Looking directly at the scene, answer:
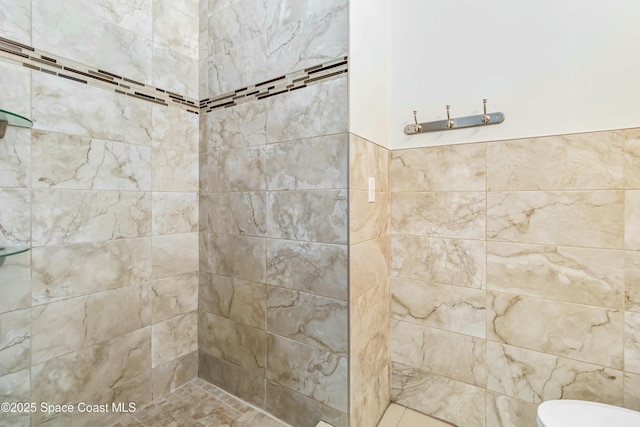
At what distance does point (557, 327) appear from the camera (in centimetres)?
108

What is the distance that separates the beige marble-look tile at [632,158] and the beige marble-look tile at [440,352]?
0.80m

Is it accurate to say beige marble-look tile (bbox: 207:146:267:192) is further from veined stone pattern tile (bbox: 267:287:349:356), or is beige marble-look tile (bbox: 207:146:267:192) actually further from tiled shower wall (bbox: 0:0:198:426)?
veined stone pattern tile (bbox: 267:287:349:356)

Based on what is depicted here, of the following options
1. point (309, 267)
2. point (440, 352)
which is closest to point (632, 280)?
point (440, 352)

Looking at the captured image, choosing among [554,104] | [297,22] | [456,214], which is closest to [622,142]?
[554,104]

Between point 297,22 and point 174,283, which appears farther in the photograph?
point 174,283

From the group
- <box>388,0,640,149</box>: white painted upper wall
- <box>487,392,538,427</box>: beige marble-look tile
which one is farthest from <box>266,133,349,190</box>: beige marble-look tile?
<box>487,392,538,427</box>: beige marble-look tile

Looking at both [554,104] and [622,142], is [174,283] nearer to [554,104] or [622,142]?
[554,104]

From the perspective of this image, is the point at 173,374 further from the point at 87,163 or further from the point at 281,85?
A: the point at 281,85

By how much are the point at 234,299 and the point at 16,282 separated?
786 mm

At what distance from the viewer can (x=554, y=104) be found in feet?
3.55

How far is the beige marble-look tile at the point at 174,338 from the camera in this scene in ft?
4.53

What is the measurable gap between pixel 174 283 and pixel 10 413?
666mm

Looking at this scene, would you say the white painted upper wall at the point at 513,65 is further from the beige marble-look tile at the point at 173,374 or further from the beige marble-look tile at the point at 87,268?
the beige marble-look tile at the point at 173,374

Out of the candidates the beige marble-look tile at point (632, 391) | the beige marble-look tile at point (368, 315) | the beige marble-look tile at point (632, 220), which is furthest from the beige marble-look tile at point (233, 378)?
the beige marble-look tile at point (632, 220)
